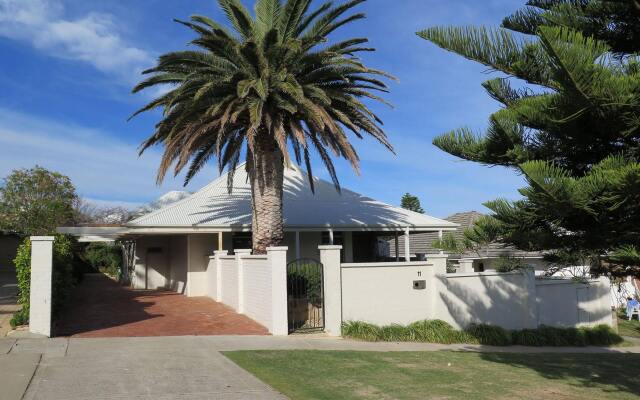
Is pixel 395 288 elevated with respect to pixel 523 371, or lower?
elevated

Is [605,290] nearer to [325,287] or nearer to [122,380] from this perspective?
[325,287]

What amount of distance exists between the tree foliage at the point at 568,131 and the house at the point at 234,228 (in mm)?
14007

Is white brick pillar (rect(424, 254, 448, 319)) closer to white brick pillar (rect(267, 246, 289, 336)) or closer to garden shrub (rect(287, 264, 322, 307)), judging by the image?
garden shrub (rect(287, 264, 322, 307))

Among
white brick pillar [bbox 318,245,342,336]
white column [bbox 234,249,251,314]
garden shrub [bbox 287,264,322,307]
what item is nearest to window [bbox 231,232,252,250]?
white column [bbox 234,249,251,314]

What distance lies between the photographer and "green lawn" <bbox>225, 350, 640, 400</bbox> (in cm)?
780

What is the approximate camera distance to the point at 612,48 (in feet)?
21.9

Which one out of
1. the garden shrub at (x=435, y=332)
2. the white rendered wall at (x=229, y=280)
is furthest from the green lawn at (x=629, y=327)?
the white rendered wall at (x=229, y=280)

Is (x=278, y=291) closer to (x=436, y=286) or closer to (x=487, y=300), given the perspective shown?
(x=436, y=286)

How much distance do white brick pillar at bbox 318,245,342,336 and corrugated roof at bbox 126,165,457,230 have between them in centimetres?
742

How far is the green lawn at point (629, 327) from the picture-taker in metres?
18.9

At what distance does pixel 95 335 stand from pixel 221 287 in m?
6.79

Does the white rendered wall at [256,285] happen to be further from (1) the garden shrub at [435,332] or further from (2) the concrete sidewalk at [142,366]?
(1) the garden shrub at [435,332]

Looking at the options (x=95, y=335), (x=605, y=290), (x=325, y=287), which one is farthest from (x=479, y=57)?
(x=605, y=290)

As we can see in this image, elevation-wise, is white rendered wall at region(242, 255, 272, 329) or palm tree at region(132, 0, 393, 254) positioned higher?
palm tree at region(132, 0, 393, 254)
